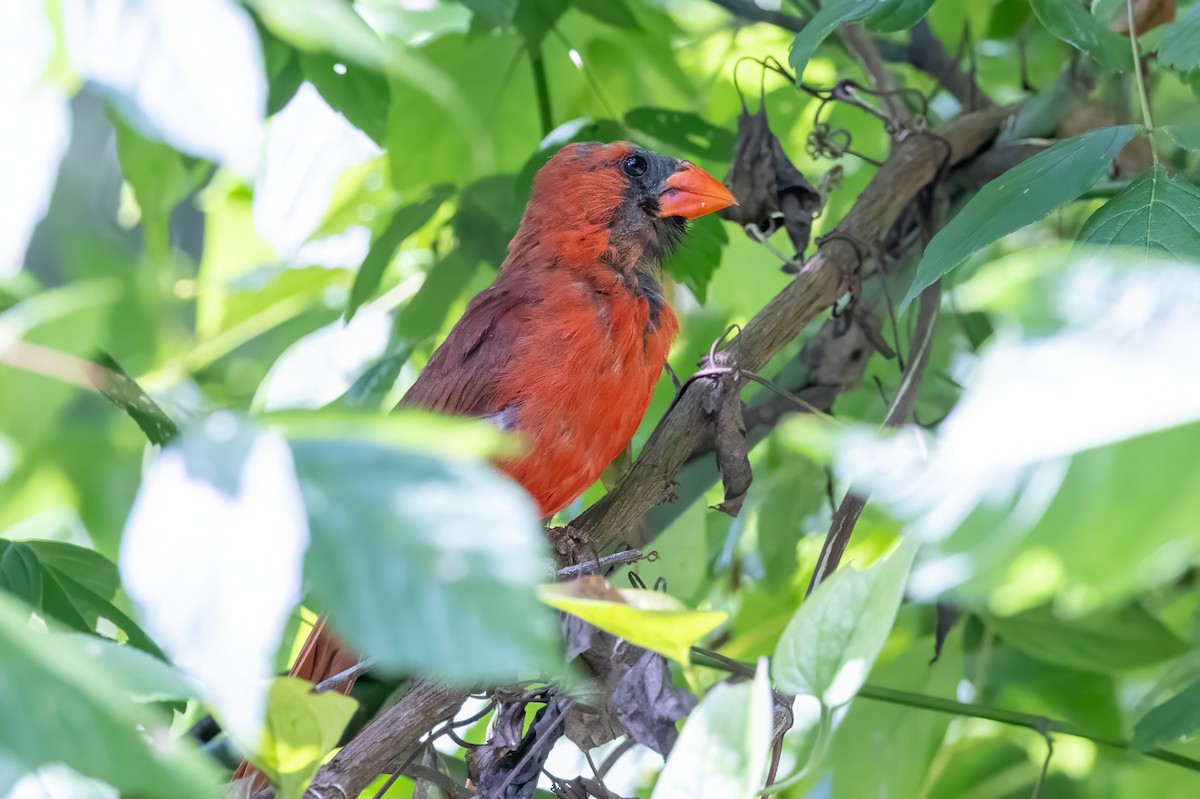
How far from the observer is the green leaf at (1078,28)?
1308 mm

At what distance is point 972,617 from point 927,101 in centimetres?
82

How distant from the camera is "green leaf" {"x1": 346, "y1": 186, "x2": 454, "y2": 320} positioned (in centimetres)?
177

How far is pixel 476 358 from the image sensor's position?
192cm

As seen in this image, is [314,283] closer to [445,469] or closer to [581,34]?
[581,34]

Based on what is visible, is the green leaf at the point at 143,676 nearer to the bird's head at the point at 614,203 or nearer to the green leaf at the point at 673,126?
the green leaf at the point at 673,126

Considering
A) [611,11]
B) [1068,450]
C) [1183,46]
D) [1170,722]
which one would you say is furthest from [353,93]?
[1068,450]

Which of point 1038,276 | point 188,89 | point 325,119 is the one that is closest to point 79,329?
point 188,89

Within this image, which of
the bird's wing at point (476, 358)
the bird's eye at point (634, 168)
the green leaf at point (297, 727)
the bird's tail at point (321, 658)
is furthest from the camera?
the bird's eye at point (634, 168)

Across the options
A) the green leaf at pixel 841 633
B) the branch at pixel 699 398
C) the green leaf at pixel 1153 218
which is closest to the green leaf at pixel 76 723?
the green leaf at pixel 841 633

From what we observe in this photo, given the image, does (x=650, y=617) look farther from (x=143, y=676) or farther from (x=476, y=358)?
(x=476, y=358)

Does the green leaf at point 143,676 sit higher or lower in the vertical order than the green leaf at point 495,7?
lower

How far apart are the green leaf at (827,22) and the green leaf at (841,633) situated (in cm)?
62

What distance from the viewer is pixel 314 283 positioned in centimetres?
217

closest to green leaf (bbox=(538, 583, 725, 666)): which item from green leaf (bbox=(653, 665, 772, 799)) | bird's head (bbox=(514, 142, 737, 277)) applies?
green leaf (bbox=(653, 665, 772, 799))
